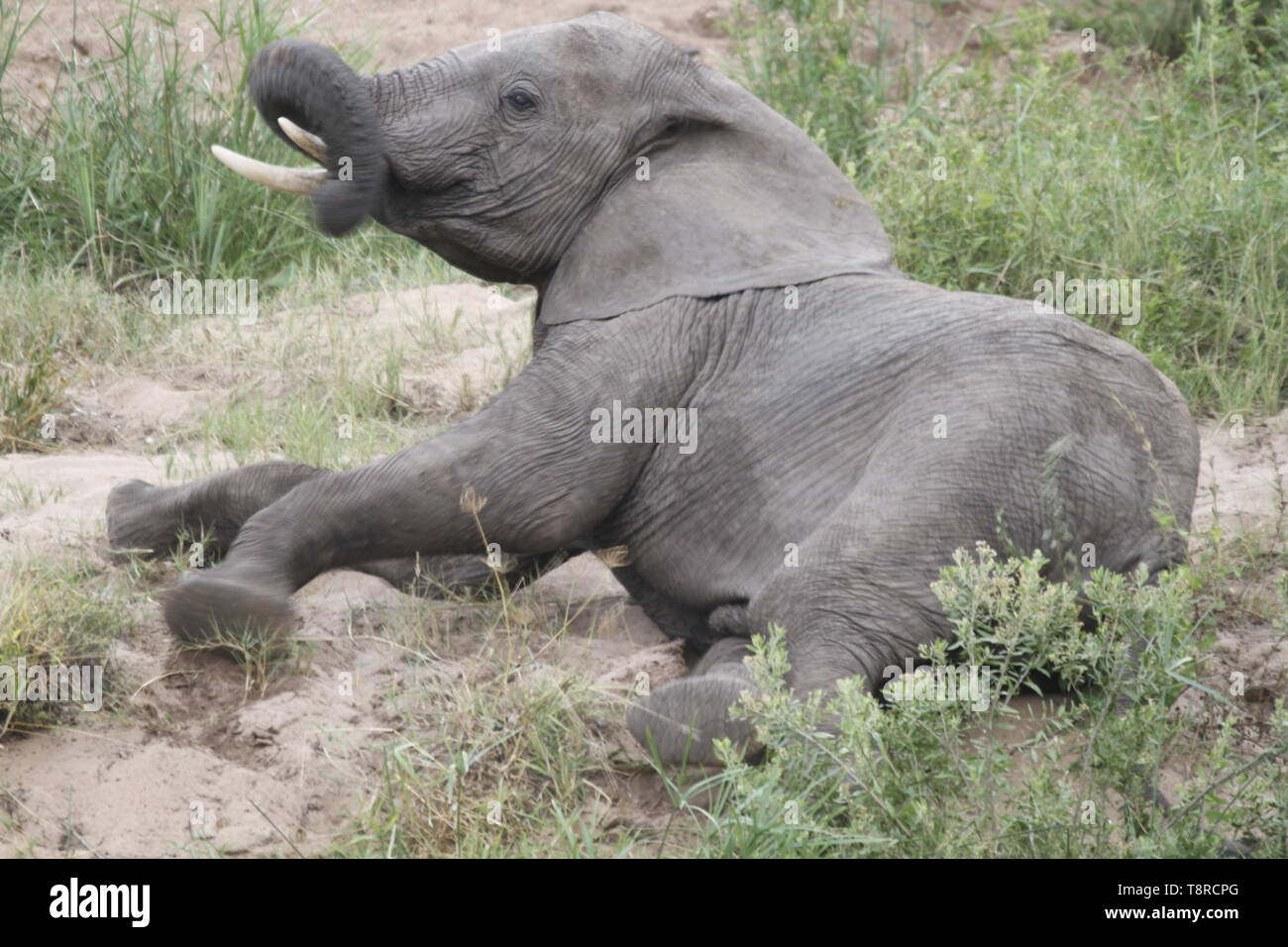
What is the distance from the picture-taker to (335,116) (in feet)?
13.6

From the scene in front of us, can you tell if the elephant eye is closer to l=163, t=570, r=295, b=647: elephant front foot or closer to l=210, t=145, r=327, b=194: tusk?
l=210, t=145, r=327, b=194: tusk

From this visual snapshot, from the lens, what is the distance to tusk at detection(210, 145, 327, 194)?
4246 mm

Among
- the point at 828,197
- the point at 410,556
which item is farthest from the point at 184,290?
the point at 828,197

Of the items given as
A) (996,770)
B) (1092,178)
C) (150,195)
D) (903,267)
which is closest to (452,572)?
(996,770)

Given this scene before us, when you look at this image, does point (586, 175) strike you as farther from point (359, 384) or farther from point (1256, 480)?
point (1256, 480)

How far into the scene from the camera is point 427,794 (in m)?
3.41

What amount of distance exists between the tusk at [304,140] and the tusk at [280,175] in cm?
4

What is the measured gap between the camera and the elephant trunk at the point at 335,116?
13.6 ft

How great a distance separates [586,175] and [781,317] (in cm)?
61

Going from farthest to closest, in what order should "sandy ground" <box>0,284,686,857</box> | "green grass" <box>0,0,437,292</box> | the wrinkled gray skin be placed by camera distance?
"green grass" <box>0,0,437,292</box>
the wrinkled gray skin
"sandy ground" <box>0,284,686,857</box>

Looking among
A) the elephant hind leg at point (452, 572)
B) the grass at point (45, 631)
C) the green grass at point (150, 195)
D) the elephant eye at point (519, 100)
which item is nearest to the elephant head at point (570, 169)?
the elephant eye at point (519, 100)

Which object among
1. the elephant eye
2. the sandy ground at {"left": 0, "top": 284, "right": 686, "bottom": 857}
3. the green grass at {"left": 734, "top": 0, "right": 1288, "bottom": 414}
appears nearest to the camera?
the sandy ground at {"left": 0, "top": 284, "right": 686, "bottom": 857}

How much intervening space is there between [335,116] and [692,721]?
1687 mm

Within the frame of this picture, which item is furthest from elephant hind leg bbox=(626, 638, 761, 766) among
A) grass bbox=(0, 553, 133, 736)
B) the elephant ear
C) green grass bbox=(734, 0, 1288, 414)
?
green grass bbox=(734, 0, 1288, 414)
